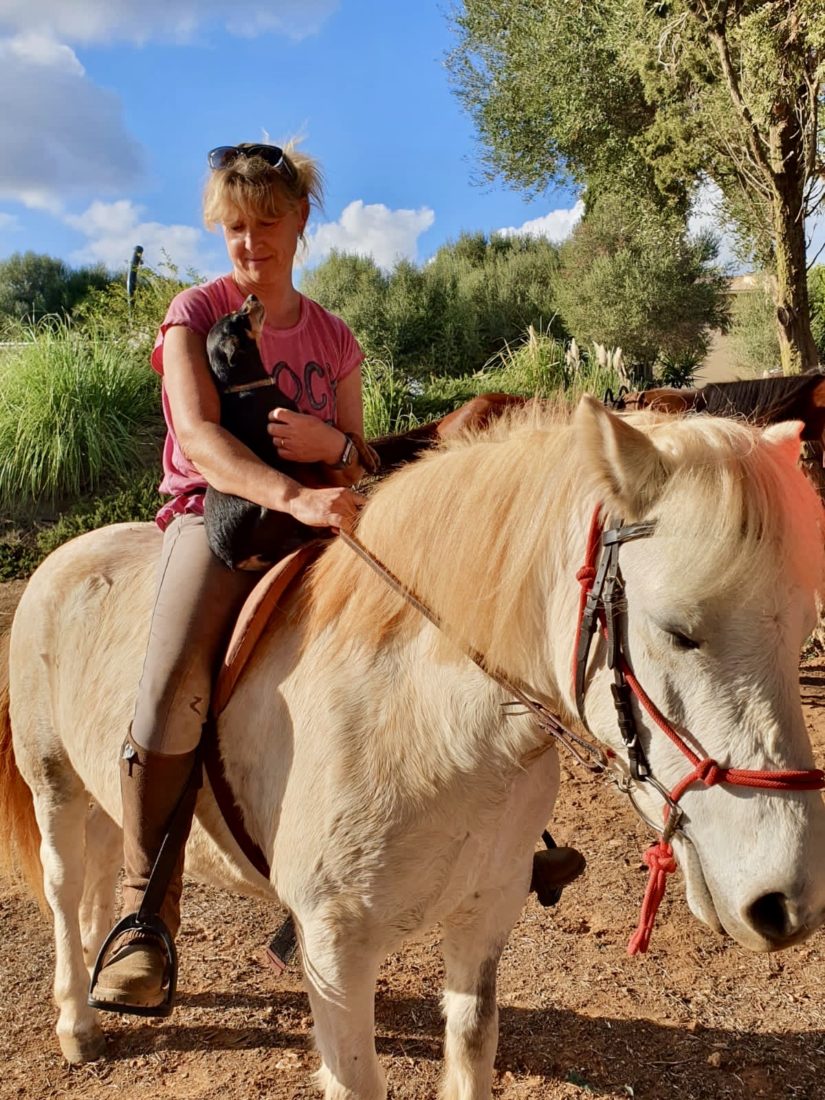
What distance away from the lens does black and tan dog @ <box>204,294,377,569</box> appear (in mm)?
2020

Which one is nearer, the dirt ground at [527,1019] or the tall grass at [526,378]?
the dirt ground at [527,1019]

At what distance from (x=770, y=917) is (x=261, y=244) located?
6.52ft

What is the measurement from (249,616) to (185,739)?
355mm

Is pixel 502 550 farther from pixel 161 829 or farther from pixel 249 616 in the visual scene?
pixel 161 829

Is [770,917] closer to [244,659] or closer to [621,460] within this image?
[621,460]

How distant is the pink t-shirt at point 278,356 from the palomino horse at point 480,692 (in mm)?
382

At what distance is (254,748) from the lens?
2047 mm

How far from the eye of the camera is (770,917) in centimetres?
134

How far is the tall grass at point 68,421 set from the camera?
8.77 meters

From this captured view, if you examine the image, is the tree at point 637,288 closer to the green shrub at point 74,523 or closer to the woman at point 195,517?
the green shrub at point 74,523

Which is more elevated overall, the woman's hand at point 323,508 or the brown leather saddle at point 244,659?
the woman's hand at point 323,508

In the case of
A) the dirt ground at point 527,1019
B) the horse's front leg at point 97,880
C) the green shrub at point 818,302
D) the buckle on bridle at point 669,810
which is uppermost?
the green shrub at point 818,302

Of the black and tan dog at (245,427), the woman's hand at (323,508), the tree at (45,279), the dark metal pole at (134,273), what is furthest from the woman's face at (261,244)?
the tree at (45,279)

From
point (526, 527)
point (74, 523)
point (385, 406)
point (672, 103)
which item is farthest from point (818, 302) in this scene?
point (526, 527)
